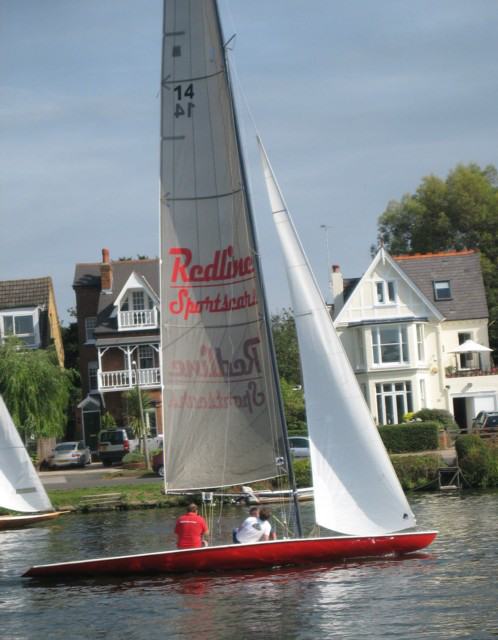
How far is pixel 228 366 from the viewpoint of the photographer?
2105 cm

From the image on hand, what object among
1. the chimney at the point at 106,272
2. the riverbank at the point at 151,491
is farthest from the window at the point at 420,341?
the riverbank at the point at 151,491

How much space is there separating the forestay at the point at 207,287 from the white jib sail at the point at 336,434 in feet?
2.73

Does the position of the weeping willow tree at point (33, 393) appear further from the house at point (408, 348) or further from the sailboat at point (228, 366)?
the sailboat at point (228, 366)

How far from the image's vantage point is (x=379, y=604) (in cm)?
1822

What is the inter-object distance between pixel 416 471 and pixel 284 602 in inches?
824

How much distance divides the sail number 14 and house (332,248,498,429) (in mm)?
38865

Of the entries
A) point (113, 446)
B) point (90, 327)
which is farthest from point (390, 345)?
point (90, 327)

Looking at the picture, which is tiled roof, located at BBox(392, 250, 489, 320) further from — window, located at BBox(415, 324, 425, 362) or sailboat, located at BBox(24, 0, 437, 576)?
sailboat, located at BBox(24, 0, 437, 576)

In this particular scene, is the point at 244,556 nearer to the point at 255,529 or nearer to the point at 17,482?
the point at 255,529

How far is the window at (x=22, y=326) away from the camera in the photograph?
2530 inches

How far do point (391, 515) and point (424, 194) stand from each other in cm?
6057

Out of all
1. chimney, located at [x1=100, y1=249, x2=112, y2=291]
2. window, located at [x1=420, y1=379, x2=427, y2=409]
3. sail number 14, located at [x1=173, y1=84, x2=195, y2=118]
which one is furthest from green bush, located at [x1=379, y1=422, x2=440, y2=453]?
sail number 14, located at [x1=173, y1=84, x2=195, y2=118]

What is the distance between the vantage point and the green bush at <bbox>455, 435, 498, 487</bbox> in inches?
1513

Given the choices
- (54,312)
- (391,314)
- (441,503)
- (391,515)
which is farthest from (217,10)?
(54,312)
